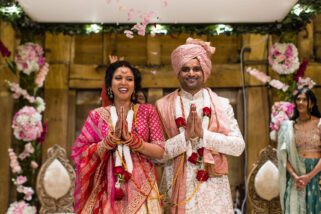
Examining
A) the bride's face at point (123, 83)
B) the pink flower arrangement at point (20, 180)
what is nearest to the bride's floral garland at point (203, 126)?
the bride's face at point (123, 83)

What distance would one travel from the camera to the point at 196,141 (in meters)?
4.07

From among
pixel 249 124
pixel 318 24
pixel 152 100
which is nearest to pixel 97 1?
pixel 152 100

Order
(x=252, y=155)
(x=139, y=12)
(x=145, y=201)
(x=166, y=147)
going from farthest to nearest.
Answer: (x=252, y=155) → (x=139, y=12) → (x=166, y=147) → (x=145, y=201)

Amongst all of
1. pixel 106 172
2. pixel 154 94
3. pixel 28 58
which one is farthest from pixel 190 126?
pixel 28 58

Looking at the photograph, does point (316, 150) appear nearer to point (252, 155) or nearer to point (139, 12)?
point (252, 155)

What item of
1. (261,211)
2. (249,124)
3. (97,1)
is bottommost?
(261,211)

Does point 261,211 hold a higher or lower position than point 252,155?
lower

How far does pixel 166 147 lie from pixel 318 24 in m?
3.53

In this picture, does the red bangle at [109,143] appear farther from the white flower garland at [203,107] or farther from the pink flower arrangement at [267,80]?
the pink flower arrangement at [267,80]

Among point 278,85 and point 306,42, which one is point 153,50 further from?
point 306,42

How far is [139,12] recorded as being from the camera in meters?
5.85

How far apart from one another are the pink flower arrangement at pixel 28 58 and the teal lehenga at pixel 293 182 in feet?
9.76

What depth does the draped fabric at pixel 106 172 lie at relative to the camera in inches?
150

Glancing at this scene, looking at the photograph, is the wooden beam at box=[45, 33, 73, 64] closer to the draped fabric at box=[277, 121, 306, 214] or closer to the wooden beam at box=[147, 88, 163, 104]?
the wooden beam at box=[147, 88, 163, 104]
